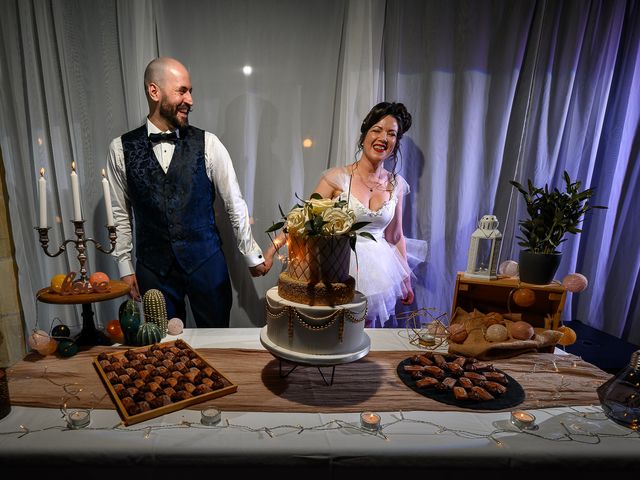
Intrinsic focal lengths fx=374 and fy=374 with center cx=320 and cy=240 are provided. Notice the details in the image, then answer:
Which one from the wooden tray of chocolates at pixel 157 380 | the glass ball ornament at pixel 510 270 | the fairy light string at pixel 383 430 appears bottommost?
the fairy light string at pixel 383 430

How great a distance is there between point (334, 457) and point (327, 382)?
35 cm

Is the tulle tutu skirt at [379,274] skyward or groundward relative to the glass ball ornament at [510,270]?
groundward

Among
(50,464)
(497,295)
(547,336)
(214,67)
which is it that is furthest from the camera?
(214,67)

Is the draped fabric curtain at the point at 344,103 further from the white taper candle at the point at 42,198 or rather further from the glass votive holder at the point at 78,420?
the glass votive holder at the point at 78,420

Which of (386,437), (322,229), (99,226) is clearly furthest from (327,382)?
(99,226)

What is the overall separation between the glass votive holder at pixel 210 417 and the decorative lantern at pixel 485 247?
133 centimetres

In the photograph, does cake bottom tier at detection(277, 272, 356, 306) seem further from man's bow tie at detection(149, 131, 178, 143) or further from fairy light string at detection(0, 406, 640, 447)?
man's bow tie at detection(149, 131, 178, 143)

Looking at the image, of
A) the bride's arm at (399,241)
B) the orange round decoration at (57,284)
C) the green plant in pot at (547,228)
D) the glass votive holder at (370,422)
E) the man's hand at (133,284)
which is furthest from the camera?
the bride's arm at (399,241)

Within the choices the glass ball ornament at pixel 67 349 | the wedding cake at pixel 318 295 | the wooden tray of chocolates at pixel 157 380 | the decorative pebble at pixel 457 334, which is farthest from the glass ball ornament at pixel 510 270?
the glass ball ornament at pixel 67 349

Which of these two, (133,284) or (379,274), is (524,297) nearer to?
(379,274)

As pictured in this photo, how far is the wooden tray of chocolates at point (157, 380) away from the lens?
1.10 metres

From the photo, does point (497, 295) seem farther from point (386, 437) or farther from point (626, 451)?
point (386, 437)

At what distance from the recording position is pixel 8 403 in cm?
108

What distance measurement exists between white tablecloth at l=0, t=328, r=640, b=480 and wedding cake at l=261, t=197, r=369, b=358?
23cm
